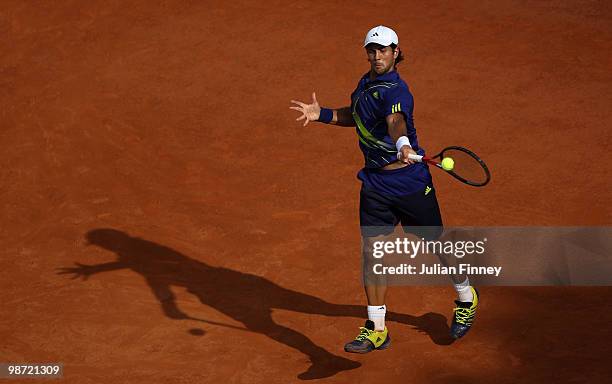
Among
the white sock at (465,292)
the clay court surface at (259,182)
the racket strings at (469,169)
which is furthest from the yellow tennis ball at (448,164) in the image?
the clay court surface at (259,182)

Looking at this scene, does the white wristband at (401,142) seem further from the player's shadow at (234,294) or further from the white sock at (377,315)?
the player's shadow at (234,294)

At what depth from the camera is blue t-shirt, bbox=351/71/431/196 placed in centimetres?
835

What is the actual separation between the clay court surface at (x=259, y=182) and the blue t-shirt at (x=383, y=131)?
1422mm

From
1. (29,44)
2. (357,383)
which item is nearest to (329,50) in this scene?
(29,44)

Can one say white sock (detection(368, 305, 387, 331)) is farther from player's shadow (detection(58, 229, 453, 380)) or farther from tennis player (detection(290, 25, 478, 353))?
player's shadow (detection(58, 229, 453, 380))

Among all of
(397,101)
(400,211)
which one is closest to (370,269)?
(400,211)

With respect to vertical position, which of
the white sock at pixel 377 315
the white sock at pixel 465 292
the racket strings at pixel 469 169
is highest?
the racket strings at pixel 469 169

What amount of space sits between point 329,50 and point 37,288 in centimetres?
606

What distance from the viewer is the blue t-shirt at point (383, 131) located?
8.35m

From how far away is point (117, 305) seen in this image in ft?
32.4

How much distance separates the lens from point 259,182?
1201cm

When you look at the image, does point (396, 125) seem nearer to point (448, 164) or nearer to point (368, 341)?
point (448, 164)

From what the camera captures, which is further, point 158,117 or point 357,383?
point 158,117

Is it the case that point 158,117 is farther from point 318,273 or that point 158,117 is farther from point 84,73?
point 318,273
